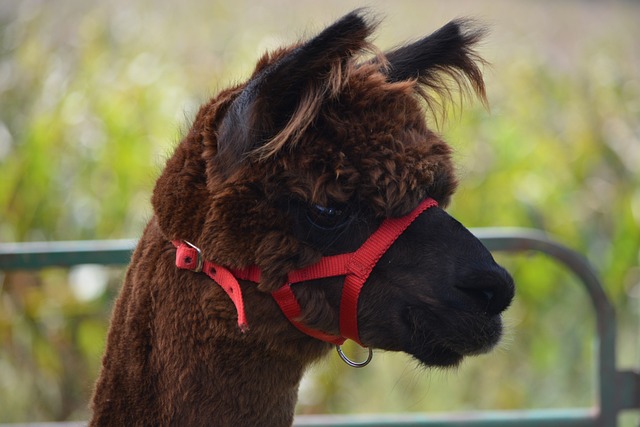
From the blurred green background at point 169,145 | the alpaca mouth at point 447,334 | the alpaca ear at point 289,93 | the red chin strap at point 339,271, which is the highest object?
the alpaca ear at point 289,93

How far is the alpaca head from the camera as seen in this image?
222cm

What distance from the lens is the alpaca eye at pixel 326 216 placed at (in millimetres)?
2266

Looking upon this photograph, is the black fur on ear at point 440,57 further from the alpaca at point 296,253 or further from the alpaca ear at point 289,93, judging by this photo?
the alpaca ear at point 289,93


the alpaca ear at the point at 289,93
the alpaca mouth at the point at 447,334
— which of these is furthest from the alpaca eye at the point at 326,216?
the alpaca mouth at the point at 447,334

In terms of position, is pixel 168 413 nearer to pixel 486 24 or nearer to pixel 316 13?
pixel 486 24

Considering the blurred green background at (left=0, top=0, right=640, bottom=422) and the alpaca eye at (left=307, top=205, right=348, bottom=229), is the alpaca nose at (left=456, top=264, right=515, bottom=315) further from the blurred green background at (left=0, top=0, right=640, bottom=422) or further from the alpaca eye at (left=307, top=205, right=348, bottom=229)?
the blurred green background at (left=0, top=0, right=640, bottom=422)

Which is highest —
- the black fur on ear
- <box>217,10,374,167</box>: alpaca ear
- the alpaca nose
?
<box>217,10,374,167</box>: alpaca ear

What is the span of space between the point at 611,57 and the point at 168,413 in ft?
22.6

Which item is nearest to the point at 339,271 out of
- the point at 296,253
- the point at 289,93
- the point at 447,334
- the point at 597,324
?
the point at 296,253

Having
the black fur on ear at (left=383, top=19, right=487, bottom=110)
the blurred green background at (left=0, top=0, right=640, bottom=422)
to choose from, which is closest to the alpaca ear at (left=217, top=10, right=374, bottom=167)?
the black fur on ear at (left=383, top=19, right=487, bottom=110)

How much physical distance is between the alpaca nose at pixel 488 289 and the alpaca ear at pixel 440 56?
665mm

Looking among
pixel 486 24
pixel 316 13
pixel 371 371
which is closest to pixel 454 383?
pixel 371 371

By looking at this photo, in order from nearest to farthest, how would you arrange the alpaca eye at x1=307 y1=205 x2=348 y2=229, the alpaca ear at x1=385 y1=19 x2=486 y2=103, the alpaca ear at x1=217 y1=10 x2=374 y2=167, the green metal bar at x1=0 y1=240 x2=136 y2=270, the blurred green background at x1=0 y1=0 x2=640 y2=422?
the alpaca ear at x1=217 y1=10 x2=374 y2=167
the alpaca eye at x1=307 y1=205 x2=348 y2=229
the alpaca ear at x1=385 y1=19 x2=486 y2=103
the green metal bar at x1=0 y1=240 x2=136 y2=270
the blurred green background at x1=0 y1=0 x2=640 y2=422

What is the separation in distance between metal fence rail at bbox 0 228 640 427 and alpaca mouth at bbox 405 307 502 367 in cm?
190
